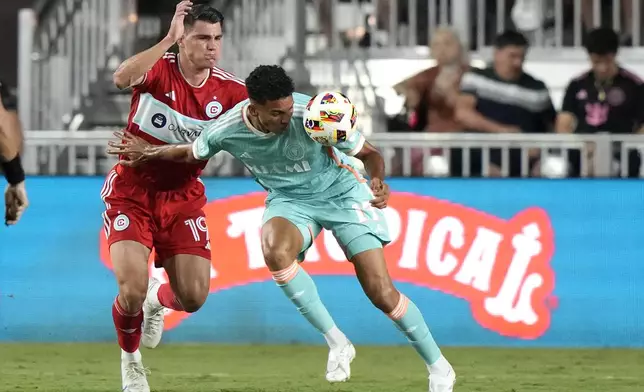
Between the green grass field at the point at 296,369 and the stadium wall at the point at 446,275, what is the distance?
25 cm

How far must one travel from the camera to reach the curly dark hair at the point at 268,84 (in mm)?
7918

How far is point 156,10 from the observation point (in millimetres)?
16266

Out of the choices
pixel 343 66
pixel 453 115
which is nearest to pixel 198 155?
pixel 453 115

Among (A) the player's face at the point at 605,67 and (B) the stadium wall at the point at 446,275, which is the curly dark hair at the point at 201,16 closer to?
(B) the stadium wall at the point at 446,275

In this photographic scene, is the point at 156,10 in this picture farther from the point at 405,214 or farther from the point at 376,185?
the point at 376,185

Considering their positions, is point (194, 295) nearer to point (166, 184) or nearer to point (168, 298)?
point (168, 298)

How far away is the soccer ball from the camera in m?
7.91

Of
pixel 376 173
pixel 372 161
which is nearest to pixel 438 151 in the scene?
pixel 372 161

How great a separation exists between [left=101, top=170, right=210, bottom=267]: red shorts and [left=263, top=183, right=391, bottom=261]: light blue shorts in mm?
528

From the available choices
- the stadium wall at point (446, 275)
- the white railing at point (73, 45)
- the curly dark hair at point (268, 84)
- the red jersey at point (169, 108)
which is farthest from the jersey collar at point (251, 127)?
the white railing at point (73, 45)

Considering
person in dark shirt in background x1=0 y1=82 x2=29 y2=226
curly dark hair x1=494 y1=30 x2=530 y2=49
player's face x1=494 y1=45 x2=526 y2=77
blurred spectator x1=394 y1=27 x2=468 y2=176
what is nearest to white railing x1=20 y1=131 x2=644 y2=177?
blurred spectator x1=394 y1=27 x2=468 y2=176

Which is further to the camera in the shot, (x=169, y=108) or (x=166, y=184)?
(x=166, y=184)

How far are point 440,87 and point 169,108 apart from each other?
15.2 feet

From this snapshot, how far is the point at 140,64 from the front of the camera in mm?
8305
